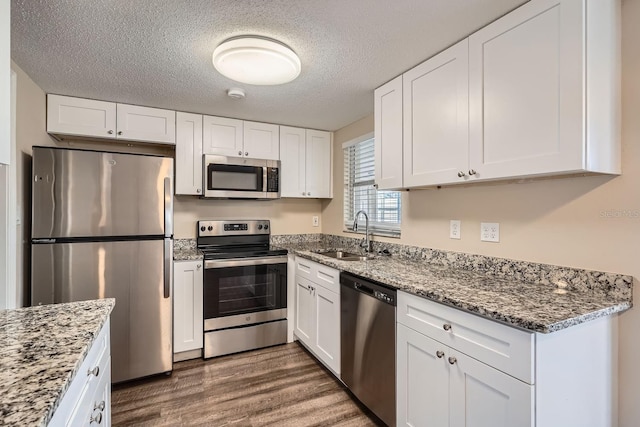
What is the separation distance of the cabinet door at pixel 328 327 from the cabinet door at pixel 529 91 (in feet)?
4.41

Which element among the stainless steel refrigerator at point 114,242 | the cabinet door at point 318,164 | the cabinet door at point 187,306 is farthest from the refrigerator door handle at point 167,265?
the cabinet door at point 318,164

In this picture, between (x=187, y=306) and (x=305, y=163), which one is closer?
(x=187, y=306)

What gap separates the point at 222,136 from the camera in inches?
117

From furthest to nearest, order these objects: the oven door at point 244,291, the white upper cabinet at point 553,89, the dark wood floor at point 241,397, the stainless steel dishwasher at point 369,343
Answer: the oven door at point 244,291 < the dark wood floor at point 241,397 < the stainless steel dishwasher at point 369,343 < the white upper cabinet at point 553,89

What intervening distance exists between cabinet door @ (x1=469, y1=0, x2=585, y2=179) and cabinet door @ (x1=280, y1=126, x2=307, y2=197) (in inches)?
79.5

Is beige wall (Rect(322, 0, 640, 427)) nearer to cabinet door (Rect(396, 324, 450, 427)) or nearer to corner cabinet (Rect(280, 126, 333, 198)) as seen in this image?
cabinet door (Rect(396, 324, 450, 427))

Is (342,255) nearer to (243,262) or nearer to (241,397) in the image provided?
Result: (243,262)

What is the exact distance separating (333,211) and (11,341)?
2.82 metres

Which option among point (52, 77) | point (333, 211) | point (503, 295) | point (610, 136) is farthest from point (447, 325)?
point (52, 77)

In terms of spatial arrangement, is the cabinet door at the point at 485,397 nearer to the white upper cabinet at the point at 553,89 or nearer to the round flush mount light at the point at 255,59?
the white upper cabinet at the point at 553,89

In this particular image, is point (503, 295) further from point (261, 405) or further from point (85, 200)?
point (85, 200)

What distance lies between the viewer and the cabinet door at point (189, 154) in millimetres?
2795

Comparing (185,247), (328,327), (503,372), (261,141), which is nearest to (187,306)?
(185,247)

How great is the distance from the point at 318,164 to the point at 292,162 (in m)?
0.31
